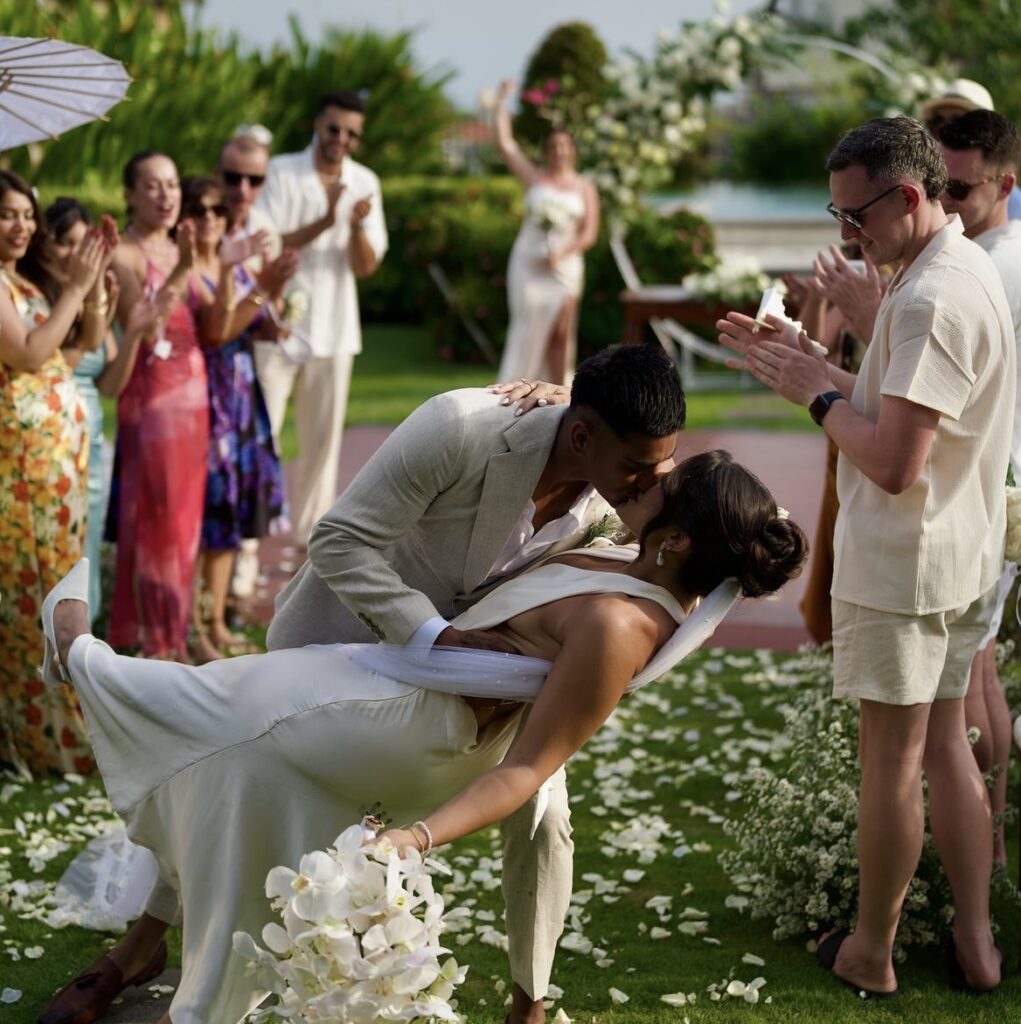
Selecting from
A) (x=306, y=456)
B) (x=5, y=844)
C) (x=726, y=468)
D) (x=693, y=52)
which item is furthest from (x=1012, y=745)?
(x=693, y=52)

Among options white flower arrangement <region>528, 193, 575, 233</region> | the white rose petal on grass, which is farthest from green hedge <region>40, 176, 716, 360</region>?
the white rose petal on grass

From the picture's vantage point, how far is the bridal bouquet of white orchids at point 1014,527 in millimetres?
3893

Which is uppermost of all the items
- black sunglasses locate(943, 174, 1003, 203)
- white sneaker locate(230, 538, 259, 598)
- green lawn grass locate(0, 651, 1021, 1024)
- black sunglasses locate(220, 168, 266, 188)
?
black sunglasses locate(943, 174, 1003, 203)

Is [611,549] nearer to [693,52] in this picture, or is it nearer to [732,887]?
[732,887]

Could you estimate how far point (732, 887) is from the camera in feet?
15.2

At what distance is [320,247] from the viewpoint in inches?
338

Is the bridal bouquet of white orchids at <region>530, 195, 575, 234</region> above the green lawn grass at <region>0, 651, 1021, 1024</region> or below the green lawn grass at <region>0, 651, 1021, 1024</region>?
above

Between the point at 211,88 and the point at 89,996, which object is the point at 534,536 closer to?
the point at 89,996

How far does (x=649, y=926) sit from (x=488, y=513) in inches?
67.1

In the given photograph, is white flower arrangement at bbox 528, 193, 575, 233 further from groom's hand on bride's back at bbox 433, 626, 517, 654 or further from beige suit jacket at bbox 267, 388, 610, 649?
groom's hand on bride's back at bbox 433, 626, 517, 654

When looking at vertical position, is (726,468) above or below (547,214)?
Result: above

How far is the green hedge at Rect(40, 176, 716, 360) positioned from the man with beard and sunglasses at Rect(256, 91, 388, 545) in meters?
6.78

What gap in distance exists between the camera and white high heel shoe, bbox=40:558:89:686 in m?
3.27

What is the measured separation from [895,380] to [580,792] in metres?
2.44
